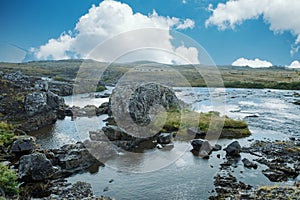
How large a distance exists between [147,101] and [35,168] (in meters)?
27.4

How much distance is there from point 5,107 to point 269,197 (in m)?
48.1

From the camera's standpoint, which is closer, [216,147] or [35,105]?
[216,147]

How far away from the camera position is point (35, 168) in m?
26.5

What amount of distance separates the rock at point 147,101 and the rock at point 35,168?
67.0 feet

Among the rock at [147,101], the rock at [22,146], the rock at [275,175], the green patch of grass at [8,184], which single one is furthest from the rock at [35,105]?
the rock at [275,175]

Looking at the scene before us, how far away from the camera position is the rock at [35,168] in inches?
1027

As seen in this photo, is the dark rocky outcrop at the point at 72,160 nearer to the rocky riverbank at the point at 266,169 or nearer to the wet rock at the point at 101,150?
the wet rock at the point at 101,150

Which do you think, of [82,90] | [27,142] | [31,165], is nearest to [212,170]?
[31,165]

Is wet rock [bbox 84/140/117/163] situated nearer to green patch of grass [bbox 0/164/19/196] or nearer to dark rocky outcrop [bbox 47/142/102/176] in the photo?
dark rocky outcrop [bbox 47/142/102/176]

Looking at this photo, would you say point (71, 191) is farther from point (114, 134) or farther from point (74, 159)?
point (114, 134)

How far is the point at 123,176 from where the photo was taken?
27562mm

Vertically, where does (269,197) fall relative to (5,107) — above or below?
below

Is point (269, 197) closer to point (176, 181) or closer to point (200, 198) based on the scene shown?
point (200, 198)

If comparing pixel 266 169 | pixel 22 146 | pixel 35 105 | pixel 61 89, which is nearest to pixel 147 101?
pixel 35 105
